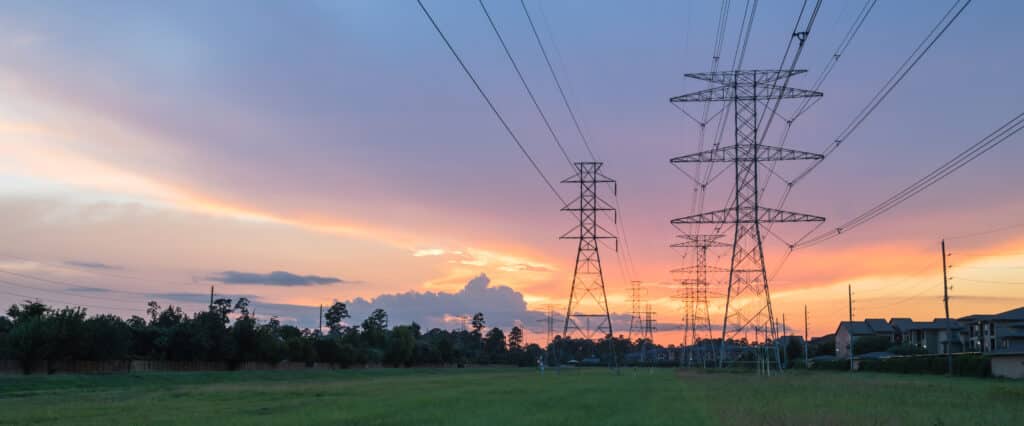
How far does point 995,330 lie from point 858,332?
223 feet

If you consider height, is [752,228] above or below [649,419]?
above

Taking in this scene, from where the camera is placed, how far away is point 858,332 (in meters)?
191

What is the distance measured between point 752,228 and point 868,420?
39549mm

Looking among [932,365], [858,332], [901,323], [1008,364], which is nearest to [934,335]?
[901,323]

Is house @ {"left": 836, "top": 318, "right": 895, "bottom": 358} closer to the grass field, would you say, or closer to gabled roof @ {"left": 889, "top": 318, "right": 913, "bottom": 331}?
gabled roof @ {"left": 889, "top": 318, "right": 913, "bottom": 331}

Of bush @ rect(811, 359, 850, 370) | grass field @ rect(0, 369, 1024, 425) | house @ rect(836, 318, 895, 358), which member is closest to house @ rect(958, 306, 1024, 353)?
bush @ rect(811, 359, 850, 370)

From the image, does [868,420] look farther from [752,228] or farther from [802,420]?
[752,228]

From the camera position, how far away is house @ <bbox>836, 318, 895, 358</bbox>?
18762 cm

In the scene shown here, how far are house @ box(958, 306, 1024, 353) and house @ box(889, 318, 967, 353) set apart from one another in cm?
449

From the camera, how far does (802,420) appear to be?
2808 cm

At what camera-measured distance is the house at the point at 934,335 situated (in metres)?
147

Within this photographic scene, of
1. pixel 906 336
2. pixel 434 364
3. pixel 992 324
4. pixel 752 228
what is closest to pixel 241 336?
pixel 752 228

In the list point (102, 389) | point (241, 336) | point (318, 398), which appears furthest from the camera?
point (241, 336)

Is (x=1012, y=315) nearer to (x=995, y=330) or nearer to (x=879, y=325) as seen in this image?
(x=995, y=330)
